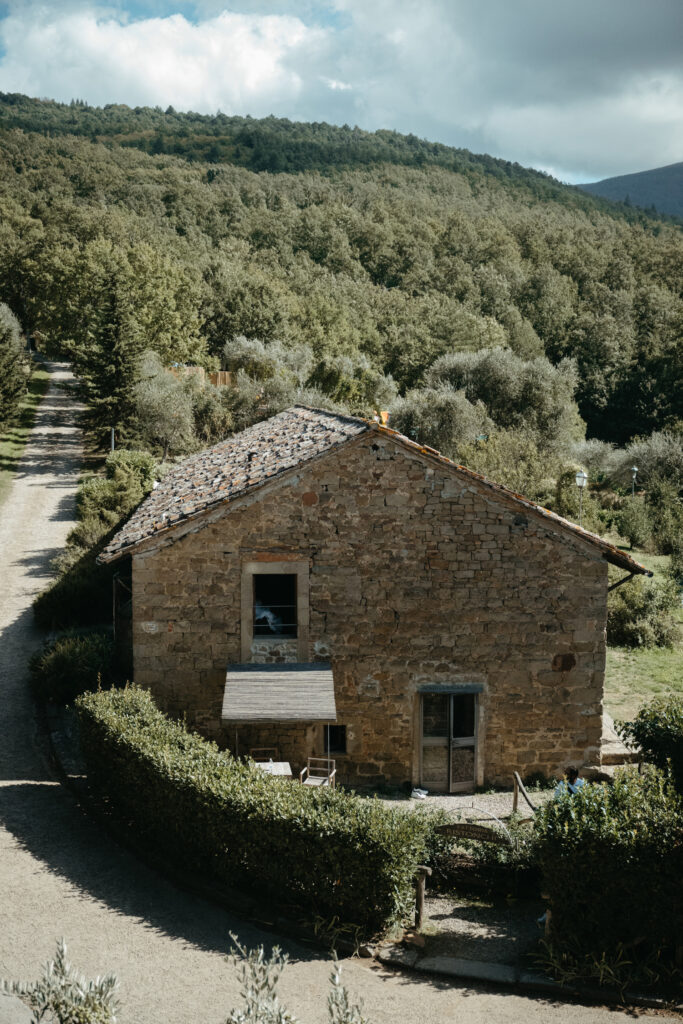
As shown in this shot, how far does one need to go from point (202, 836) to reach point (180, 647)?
3895 millimetres

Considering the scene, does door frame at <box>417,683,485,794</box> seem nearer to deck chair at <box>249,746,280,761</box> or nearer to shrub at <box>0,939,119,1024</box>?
deck chair at <box>249,746,280,761</box>

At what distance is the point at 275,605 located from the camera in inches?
534

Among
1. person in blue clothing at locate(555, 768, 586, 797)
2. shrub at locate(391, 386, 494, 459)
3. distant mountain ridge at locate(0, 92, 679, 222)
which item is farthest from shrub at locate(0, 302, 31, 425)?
distant mountain ridge at locate(0, 92, 679, 222)

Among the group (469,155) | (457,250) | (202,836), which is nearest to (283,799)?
(202,836)

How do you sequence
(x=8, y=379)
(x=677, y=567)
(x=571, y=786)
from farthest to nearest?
(x=8, y=379) → (x=677, y=567) → (x=571, y=786)

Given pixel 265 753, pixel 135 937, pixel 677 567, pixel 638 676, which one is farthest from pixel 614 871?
pixel 677 567

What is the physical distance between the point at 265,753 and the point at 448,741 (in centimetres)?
304

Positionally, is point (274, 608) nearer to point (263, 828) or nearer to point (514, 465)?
point (263, 828)

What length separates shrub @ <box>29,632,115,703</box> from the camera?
15234 millimetres

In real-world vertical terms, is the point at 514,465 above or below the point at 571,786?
above

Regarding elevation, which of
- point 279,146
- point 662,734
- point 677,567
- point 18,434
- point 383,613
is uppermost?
point 279,146

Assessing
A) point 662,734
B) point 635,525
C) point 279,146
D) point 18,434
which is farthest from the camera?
point 279,146

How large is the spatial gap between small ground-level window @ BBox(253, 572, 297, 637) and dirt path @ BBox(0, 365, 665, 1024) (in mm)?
3894

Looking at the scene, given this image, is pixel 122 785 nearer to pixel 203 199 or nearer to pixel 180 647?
pixel 180 647
